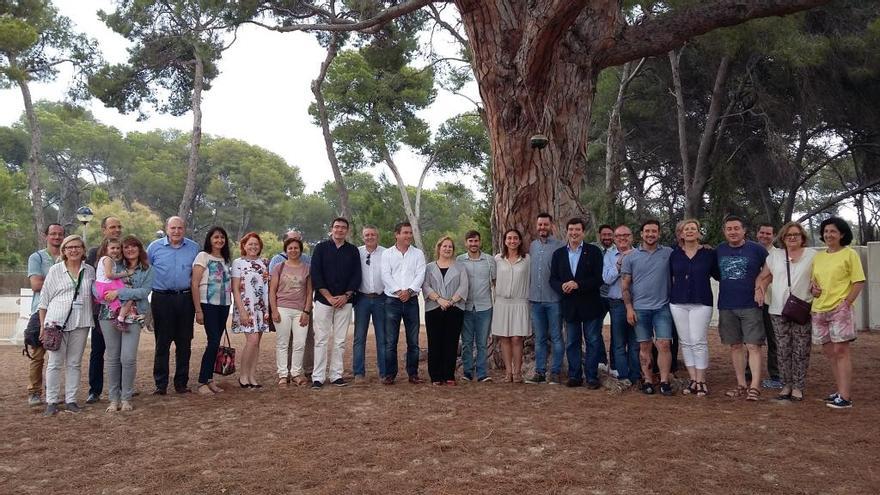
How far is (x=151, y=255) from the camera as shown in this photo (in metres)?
5.82

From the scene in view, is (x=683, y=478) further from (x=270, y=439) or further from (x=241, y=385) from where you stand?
(x=241, y=385)

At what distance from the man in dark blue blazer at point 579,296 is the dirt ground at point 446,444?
1.05ft

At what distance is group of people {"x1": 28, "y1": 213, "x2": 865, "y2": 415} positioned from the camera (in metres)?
5.25

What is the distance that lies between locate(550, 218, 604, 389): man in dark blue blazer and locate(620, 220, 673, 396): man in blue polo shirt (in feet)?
0.91

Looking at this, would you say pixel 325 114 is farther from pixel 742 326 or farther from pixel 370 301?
pixel 742 326

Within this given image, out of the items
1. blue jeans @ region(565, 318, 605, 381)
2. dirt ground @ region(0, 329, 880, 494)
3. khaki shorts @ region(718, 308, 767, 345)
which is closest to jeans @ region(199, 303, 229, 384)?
dirt ground @ region(0, 329, 880, 494)

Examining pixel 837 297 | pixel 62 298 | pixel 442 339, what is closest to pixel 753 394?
pixel 837 297

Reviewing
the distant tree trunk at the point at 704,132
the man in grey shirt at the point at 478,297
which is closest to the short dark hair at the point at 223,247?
the man in grey shirt at the point at 478,297

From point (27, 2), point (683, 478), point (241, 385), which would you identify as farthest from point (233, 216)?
point (683, 478)

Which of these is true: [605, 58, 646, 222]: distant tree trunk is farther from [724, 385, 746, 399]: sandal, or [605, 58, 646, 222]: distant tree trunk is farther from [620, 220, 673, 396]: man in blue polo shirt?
[724, 385, 746, 399]: sandal

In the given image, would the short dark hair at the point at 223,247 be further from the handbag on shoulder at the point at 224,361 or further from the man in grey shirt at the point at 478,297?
the man in grey shirt at the point at 478,297

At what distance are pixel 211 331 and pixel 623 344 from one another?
382 centimetres

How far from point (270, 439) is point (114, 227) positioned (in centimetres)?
252

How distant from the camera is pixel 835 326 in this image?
5133mm
